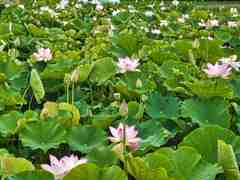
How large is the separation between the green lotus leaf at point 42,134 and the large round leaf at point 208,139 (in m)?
0.26

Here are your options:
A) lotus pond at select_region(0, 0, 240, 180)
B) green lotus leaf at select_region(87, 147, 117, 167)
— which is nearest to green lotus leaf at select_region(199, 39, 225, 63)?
lotus pond at select_region(0, 0, 240, 180)

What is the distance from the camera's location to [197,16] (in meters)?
3.45

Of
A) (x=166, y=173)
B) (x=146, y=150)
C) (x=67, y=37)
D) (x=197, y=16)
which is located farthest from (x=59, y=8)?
(x=166, y=173)

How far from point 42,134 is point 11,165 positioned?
228mm

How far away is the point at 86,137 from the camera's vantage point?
1.25 m

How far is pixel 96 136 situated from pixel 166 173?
0.31 meters

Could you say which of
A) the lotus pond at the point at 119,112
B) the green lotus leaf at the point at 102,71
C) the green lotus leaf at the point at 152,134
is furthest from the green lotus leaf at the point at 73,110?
the green lotus leaf at the point at 102,71

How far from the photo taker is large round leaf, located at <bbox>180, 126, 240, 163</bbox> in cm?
117

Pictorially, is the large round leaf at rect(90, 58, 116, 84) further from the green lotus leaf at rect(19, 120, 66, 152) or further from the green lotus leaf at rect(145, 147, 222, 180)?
the green lotus leaf at rect(145, 147, 222, 180)

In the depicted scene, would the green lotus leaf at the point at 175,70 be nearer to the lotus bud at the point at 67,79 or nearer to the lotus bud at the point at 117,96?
the lotus bud at the point at 117,96

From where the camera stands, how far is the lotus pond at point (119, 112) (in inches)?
41.1

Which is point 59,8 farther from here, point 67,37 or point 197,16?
point 67,37

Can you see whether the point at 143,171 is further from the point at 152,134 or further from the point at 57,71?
the point at 57,71

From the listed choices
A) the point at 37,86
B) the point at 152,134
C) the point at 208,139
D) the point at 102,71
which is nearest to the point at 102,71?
the point at 102,71
